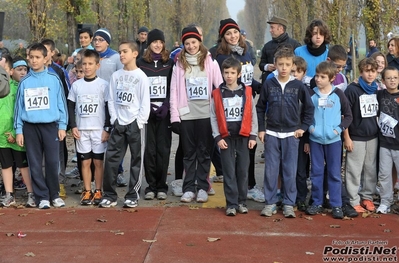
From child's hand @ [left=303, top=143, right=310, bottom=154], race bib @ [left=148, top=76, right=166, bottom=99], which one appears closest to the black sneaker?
child's hand @ [left=303, top=143, right=310, bottom=154]

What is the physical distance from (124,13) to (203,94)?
2429 centimetres

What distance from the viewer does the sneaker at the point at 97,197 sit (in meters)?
7.72

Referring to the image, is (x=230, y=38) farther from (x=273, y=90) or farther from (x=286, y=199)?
(x=286, y=199)

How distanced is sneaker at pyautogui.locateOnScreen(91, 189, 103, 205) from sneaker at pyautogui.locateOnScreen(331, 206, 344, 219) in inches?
116

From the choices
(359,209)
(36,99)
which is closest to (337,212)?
(359,209)

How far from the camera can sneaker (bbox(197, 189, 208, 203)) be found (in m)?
7.69

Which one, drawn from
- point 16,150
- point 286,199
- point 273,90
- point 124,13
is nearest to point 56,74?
point 16,150

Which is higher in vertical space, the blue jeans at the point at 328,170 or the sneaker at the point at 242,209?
the blue jeans at the point at 328,170

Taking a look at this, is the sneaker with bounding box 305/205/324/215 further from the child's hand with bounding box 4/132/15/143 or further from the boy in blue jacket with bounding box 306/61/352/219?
the child's hand with bounding box 4/132/15/143

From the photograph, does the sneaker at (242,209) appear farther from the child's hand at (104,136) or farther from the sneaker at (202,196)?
the child's hand at (104,136)

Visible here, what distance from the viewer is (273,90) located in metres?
7.04

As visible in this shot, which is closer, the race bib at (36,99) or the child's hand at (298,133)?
the child's hand at (298,133)

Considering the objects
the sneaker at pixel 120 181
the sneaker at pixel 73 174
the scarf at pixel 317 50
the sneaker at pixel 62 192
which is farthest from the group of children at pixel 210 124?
the sneaker at pixel 73 174

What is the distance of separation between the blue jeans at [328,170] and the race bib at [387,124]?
22.6 inches
